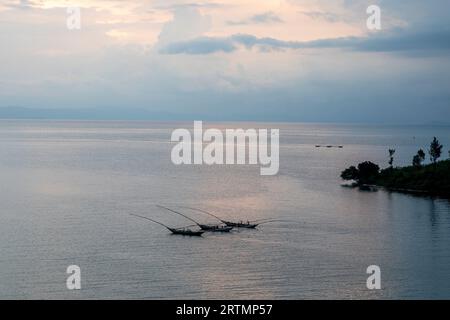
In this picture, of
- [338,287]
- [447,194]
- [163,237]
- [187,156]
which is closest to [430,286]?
[338,287]

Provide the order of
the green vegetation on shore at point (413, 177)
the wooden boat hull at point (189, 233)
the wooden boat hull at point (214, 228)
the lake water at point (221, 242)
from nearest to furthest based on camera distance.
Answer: the lake water at point (221, 242) < the wooden boat hull at point (189, 233) < the wooden boat hull at point (214, 228) < the green vegetation on shore at point (413, 177)

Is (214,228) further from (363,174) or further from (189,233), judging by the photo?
(363,174)

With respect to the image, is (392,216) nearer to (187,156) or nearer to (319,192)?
(319,192)

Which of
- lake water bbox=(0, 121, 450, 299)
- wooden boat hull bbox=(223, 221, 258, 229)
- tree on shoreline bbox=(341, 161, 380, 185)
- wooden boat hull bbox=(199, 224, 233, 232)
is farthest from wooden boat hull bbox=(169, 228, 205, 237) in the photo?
tree on shoreline bbox=(341, 161, 380, 185)

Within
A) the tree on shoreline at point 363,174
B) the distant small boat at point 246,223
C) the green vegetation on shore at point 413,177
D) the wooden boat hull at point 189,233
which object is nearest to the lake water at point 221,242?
the wooden boat hull at point 189,233

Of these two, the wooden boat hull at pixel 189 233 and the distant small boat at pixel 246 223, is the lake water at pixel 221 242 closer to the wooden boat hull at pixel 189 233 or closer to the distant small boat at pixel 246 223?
the wooden boat hull at pixel 189 233

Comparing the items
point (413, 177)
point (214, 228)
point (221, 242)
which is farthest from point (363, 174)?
point (221, 242)
